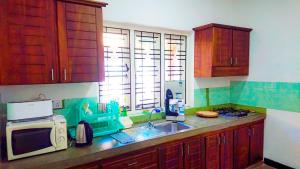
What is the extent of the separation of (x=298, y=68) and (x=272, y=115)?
0.78m

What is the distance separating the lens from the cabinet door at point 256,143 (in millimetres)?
3039

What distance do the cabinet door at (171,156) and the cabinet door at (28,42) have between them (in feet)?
4.28

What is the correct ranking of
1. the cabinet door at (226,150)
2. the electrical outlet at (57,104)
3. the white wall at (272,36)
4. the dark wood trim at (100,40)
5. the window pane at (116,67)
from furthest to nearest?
1. the white wall at (272,36)
2. the cabinet door at (226,150)
3. the window pane at (116,67)
4. the electrical outlet at (57,104)
5. the dark wood trim at (100,40)

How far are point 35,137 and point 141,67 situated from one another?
155 cm

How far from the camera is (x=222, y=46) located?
9.62ft

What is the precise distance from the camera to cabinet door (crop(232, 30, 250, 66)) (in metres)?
3.10

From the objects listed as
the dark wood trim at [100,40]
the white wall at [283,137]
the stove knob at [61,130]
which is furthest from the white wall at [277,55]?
the stove knob at [61,130]

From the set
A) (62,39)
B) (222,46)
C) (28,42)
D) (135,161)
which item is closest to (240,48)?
(222,46)

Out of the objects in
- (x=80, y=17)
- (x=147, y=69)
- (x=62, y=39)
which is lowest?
(x=147, y=69)

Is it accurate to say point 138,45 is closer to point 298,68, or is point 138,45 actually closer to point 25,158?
point 25,158

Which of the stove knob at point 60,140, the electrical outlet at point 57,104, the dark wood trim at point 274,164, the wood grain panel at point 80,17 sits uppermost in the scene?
the wood grain panel at point 80,17

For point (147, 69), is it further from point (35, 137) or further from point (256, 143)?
point (256, 143)

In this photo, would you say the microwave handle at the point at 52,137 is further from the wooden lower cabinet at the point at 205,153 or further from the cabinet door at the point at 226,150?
the cabinet door at the point at 226,150

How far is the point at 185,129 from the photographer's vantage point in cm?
238
